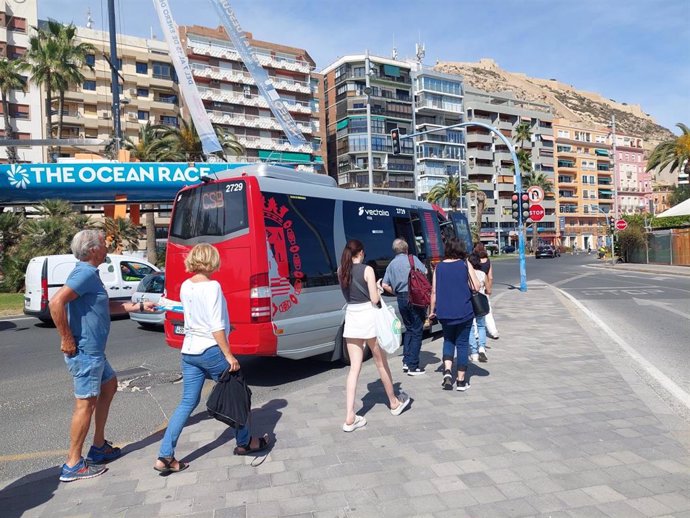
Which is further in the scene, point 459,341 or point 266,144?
point 266,144

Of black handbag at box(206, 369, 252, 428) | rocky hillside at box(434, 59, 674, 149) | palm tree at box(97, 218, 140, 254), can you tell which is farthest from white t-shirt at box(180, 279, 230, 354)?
rocky hillside at box(434, 59, 674, 149)

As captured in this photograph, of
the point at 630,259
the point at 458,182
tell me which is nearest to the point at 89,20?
the point at 458,182

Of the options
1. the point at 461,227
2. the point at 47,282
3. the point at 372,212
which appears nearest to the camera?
the point at 372,212

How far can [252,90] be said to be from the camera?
60.2 metres

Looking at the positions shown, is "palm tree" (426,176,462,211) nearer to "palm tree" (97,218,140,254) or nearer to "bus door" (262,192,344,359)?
"palm tree" (97,218,140,254)

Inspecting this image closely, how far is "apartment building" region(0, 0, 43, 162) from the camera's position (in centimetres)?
4588

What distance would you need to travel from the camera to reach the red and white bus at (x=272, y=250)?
638cm

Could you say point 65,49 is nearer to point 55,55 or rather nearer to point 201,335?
point 55,55

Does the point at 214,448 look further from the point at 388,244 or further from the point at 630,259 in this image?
the point at 630,259

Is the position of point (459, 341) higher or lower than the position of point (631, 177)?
lower

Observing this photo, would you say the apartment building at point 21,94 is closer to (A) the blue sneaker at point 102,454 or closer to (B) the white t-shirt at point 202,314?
(A) the blue sneaker at point 102,454

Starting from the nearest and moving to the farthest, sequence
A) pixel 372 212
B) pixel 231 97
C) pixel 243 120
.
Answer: pixel 372 212, pixel 231 97, pixel 243 120

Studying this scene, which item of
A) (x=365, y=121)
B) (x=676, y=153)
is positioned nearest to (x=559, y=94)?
(x=365, y=121)

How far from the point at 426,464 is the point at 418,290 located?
289 centimetres
